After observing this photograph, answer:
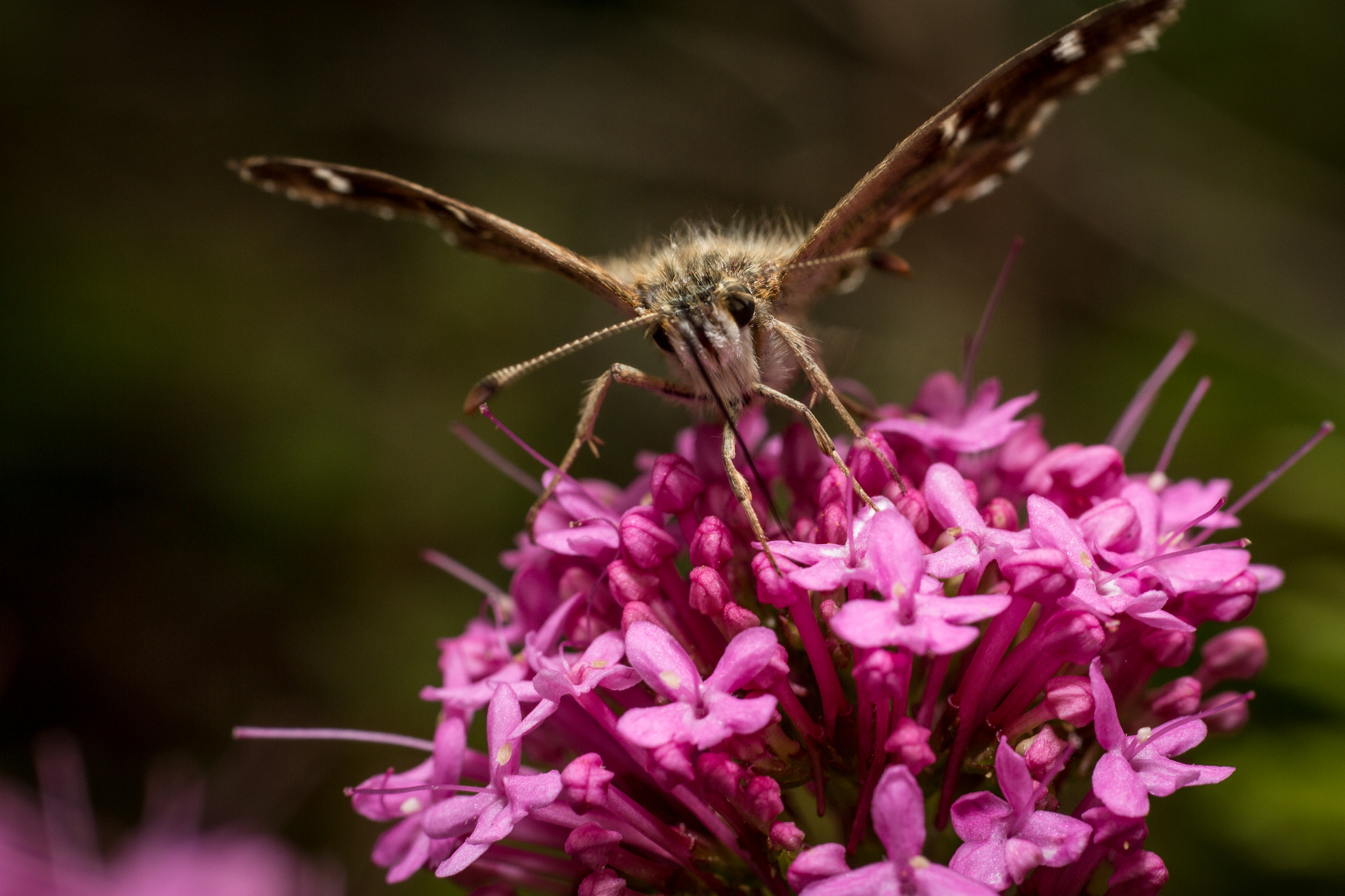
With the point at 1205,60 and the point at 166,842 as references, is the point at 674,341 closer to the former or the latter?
the point at 166,842

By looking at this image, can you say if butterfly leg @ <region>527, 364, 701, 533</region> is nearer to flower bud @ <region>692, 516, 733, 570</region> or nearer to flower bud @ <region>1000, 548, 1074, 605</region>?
flower bud @ <region>692, 516, 733, 570</region>

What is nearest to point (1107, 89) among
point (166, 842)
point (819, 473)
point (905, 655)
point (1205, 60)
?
point (1205, 60)

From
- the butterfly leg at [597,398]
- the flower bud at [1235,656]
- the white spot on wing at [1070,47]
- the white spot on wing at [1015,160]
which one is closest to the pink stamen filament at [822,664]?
the butterfly leg at [597,398]

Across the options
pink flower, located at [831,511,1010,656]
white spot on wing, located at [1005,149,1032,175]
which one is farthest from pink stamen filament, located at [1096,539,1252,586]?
white spot on wing, located at [1005,149,1032,175]

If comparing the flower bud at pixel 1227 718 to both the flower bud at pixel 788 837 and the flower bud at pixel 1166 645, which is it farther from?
the flower bud at pixel 788 837

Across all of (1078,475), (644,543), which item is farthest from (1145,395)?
(644,543)

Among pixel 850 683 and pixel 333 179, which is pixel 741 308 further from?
pixel 333 179
